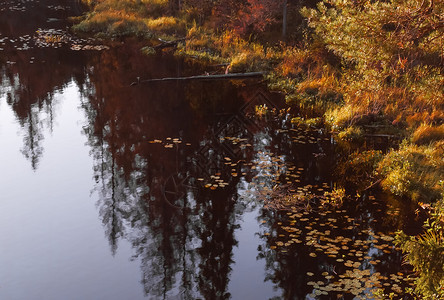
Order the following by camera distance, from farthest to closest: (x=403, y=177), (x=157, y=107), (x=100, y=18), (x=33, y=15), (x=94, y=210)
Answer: (x=33, y=15), (x=100, y=18), (x=157, y=107), (x=403, y=177), (x=94, y=210)

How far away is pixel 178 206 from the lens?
35.7 feet

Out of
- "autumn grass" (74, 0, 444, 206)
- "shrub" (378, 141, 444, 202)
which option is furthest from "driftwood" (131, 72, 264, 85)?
"shrub" (378, 141, 444, 202)

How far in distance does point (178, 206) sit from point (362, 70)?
27.1 ft

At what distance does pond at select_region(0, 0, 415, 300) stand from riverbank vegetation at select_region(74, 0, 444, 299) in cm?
112

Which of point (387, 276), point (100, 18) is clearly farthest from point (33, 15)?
point (387, 276)

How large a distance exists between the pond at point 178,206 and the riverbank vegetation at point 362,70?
3.66ft

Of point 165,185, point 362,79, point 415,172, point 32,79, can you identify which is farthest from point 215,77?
point 415,172

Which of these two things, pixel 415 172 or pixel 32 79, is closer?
pixel 415 172

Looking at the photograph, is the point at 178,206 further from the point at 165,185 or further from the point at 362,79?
the point at 362,79

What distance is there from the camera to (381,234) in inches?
386

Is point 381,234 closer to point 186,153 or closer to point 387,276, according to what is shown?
point 387,276

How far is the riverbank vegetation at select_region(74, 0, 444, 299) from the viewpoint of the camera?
37.0 ft

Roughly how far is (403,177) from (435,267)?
6.38 m

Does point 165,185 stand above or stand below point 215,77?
below
